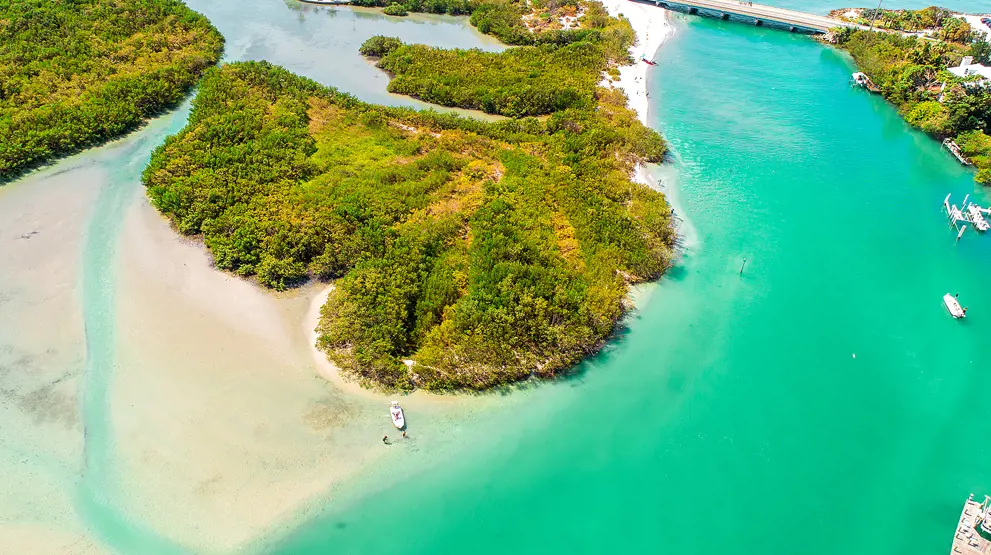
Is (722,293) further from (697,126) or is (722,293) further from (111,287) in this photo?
(111,287)

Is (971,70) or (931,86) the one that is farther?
(931,86)

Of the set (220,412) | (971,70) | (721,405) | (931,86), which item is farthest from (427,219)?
(971,70)

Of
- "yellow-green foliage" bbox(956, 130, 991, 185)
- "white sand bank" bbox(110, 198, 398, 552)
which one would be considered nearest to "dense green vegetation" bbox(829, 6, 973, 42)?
"yellow-green foliage" bbox(956, 130, 991, 185)

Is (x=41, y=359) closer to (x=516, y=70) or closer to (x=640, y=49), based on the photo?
(x=516, y=70)

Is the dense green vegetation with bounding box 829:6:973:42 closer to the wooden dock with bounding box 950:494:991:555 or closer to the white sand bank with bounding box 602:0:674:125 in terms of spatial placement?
the white sand bank with bounding box 602:0:674:125

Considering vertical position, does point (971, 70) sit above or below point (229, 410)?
above

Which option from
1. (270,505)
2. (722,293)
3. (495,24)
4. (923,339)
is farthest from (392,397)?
(495,24)

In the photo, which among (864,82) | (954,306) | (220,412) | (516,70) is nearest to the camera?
(220,412)
